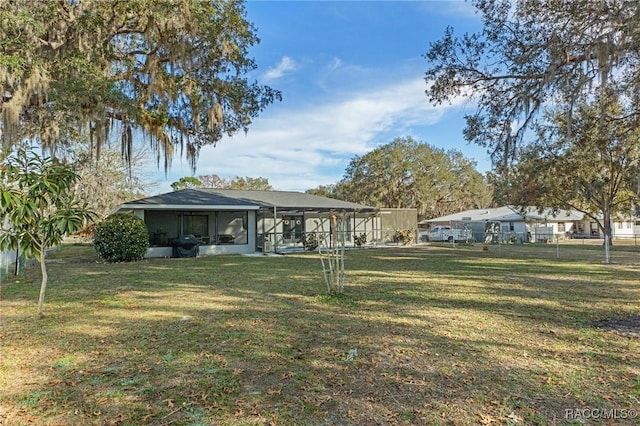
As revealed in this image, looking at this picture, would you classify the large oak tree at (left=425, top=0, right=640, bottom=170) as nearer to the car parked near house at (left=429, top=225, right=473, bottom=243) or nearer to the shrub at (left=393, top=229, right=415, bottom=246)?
the shrub at (left=393, top=229, right=415, bottom=246)

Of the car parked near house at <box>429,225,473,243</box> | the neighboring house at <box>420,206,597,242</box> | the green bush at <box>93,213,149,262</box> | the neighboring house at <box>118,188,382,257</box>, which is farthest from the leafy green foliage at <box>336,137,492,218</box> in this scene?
the green bush at <box>93,213,149,262</box>

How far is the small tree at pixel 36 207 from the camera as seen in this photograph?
4.79 m

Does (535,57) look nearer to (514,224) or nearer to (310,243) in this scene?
(310,243)

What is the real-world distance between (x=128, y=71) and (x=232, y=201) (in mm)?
9023

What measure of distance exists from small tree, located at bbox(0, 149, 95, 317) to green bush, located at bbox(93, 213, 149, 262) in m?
8.62

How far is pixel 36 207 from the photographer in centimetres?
490

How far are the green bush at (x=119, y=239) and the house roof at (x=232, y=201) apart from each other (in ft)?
4.83

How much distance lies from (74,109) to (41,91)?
67cm

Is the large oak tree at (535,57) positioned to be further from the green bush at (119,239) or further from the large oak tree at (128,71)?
the green bush at (119,239)

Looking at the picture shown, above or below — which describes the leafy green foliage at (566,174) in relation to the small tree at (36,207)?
above

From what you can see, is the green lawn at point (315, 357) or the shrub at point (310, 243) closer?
the green lawn at point (315, 357)

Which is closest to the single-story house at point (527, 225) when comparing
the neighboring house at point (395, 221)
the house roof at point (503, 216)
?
the house roof at point (503, 216)

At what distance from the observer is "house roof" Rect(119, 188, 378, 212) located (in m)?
16.0

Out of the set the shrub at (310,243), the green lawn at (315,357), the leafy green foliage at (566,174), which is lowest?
the green lawn at (315,357)
